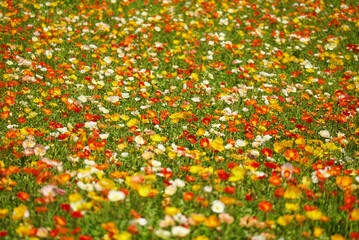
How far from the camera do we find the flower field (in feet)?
7.16

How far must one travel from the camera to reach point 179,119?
383 centimetres

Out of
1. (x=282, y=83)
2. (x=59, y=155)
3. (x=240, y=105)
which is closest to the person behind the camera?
(x=59, y=155)

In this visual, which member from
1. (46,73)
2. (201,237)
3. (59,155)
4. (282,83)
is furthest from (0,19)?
(201,237)

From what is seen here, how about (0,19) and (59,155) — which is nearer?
(59,155)

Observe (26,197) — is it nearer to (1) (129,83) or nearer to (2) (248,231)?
(2) (248,231)

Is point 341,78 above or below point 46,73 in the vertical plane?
below

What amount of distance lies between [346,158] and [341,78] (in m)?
2.27

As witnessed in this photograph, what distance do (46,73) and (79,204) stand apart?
117 inches

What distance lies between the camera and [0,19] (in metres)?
5.57

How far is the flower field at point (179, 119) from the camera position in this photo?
218 centimetres

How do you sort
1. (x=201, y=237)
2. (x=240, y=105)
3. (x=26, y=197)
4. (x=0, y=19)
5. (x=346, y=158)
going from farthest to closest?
(x=0, y=19)
(x=240, y=105)
(x=346, y=158)
(x=26, y=197)
(x=201, y=237)

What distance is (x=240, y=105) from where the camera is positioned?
428 centimetres

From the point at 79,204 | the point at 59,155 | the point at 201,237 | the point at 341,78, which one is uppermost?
the point at 79,204

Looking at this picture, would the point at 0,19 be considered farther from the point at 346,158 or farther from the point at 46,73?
the point at 346,158
